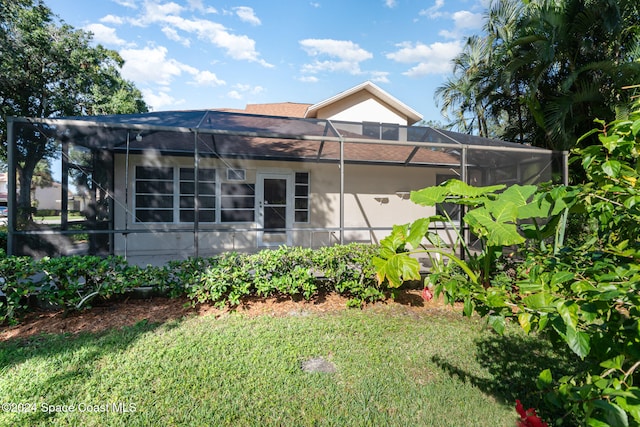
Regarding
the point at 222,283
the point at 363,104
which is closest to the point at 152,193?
the point at 222,283

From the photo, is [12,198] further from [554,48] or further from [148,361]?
[554,48]

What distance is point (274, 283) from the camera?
423cm

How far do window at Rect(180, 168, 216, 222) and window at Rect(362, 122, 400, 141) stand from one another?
360 cm

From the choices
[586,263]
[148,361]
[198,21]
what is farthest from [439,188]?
[198,21]

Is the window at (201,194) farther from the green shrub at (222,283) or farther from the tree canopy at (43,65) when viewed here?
the tree canopy at (43,65)

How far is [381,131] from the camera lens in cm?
650

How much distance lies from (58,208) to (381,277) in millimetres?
4947

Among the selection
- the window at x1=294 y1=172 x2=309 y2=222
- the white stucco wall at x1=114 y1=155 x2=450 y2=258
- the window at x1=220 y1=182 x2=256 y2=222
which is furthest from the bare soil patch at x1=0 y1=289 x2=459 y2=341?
the window at x1=294 y1=172 x2=309 y2=222

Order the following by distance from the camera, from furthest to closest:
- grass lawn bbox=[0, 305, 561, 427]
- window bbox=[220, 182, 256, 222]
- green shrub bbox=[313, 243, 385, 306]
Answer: window bbox=[220, 182, 256, 222] < green shrub bbox=[313, 243, 385, 306] < grass lawn bbox=[0, 305, 561, 427]

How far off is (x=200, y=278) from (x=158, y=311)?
686 mm

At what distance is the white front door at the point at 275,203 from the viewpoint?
25.2ft

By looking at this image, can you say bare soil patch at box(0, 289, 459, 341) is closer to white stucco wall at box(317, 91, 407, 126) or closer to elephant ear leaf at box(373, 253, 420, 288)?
elephant ear leaf at box(373, 253, 420, 288)

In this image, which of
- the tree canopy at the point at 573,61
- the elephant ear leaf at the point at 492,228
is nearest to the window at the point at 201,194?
the elephant ear leaf at the point at 492,228

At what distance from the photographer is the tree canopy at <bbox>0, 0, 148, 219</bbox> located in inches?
401
